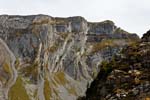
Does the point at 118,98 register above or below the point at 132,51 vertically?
below

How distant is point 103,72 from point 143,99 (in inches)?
328

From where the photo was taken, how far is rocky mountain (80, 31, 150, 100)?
2614 centimetres

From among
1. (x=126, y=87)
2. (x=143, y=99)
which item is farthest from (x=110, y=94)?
(x=143, y=99)

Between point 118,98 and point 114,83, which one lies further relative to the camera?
point 114,83

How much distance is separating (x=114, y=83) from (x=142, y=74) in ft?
6.19

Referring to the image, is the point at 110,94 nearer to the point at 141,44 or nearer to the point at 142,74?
the point at 142,74

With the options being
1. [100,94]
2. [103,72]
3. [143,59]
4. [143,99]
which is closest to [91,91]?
[103,72]

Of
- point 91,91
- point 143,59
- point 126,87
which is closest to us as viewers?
point 126,87

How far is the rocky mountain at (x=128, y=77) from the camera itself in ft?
85.8

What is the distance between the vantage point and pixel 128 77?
90.5 ft

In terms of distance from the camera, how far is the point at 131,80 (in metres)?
27.2

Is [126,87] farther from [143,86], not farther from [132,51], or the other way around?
[132,51]

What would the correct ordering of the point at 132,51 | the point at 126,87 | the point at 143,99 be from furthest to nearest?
1. the point at 132,51
2. the point at 126,87
3. the point at 143,99

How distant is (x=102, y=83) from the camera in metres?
30.2
